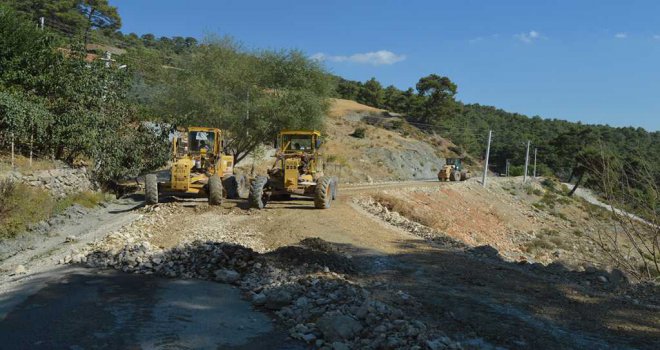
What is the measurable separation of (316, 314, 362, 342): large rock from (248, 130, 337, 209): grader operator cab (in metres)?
10.4

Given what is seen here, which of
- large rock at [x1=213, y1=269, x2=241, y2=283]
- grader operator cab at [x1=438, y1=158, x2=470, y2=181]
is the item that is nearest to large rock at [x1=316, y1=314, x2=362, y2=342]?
large rock at [x1=213, y1=269, x2=241, y2=283]

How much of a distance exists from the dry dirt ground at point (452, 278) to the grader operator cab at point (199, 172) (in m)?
0.57

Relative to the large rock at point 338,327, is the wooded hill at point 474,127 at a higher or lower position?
higher

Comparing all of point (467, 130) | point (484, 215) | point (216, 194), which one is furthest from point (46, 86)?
point (467, 130)

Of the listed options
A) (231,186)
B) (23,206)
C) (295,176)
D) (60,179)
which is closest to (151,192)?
(231,186)

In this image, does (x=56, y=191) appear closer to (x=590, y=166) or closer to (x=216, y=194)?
(x=216, y=194)

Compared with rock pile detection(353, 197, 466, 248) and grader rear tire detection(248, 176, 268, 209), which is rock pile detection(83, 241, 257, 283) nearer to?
grader rear tire detection(248, 176, 268, 209)

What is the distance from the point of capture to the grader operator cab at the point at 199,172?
1722 cm

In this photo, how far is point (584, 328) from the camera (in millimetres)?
7320

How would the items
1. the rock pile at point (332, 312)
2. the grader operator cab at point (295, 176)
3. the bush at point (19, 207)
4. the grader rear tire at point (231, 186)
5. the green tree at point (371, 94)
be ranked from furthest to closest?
1. the green tree at point (371, 94)
2. the grader rear tire at point (231, 186)
3. the grader operator cab at point (295, 176)
4. the bush at point (19, 207)
5. the rock pile at point (332, 312)

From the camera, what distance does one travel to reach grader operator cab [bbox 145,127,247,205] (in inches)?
678

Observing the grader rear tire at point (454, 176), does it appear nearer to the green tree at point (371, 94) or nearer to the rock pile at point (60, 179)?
the rock pile at point (60, 179)

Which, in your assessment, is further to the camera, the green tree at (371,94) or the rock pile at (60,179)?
the green tree at (371,94)

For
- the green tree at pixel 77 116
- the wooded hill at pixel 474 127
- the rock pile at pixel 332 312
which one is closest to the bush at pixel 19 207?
the green tree at pixel 77 116
